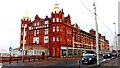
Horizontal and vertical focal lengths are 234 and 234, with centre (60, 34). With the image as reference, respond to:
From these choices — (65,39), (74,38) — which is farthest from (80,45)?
(65,39)

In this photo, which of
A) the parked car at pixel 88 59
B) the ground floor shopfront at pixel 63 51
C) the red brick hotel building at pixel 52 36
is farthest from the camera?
the red brick hotel building at pixel 52 36

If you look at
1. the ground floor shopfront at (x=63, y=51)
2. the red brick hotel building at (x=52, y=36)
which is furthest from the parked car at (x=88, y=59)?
the ground floor shopfront at (x=63, y=51)

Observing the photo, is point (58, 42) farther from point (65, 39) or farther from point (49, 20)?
point (49, 20)

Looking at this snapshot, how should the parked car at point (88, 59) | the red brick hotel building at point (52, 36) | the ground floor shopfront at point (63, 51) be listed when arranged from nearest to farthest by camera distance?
the parked car at point (88, 59)
the ground floor shopfront at point (63, 51)
the red brick hotel building at point (52, 36)

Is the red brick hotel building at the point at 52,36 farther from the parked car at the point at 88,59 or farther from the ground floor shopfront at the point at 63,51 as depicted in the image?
the parked car at the point at 88,59

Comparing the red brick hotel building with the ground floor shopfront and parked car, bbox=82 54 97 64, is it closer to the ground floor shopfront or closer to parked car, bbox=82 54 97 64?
the ground floor shopfront

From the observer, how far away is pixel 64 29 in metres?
80.4

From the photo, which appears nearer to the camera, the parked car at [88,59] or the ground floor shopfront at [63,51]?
the parked car at [88,59]

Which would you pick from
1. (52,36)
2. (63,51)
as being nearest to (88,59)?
(63,51)

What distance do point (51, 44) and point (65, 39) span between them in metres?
5.58

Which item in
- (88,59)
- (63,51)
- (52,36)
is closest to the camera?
(88,59)

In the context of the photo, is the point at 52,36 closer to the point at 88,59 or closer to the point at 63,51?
the point at 63,51

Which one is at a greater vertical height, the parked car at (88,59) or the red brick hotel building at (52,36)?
the red brick hotel building at (52,36)

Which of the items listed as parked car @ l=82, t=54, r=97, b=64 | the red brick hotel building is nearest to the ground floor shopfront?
the red brick hotel building
